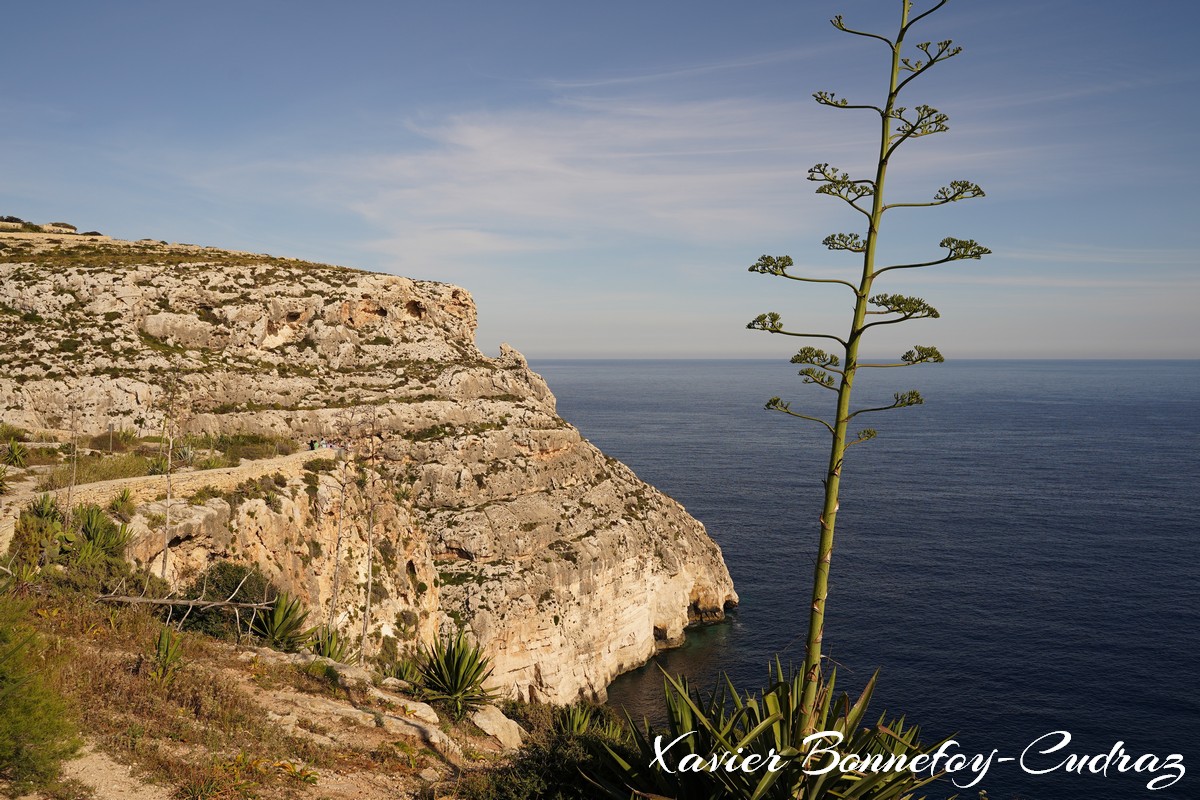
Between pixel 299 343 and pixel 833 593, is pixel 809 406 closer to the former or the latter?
pixel 833 593

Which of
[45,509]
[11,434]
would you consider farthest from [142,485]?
[11,434]

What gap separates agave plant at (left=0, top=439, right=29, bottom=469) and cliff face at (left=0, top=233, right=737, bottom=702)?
5606 millimetres

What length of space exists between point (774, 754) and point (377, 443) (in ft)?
131

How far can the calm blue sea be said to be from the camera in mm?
38625

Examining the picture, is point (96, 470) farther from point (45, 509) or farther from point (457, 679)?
point (457, 679)

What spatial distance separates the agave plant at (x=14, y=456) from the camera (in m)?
23.5

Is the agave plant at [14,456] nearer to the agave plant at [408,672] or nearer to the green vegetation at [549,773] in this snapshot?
the agave plant at [408,672]

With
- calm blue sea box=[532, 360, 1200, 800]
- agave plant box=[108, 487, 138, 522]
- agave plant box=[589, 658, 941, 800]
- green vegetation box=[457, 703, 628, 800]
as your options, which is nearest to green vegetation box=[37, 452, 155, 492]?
agave plant box=[108, 487, 138, 522]

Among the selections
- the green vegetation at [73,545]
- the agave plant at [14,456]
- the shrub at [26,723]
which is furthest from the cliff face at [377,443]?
the shrub at [26,723]

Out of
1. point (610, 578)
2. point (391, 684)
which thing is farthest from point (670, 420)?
point (391, 684)

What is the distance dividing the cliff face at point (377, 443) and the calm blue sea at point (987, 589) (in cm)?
685

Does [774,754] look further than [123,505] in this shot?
No

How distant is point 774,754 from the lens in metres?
6.60

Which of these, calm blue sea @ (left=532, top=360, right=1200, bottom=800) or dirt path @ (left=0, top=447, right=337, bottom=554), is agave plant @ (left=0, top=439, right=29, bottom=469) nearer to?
dirt path @ (left=0, top=447, right=337, bottom=554)
